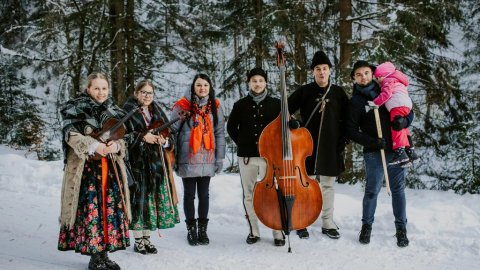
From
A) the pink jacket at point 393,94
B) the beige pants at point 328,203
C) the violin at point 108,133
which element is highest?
the pink jacket at point 393,94

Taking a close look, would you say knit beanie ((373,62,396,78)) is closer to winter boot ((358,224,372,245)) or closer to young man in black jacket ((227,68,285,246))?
Result: young man in black jacket ((227,68,285,246))

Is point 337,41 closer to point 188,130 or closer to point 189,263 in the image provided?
point 188,130

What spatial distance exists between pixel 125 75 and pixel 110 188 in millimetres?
7315

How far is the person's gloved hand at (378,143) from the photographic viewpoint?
4.19 meters

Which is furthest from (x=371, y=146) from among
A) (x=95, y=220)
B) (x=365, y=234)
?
(x=95, y=220)

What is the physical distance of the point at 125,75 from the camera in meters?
10.4

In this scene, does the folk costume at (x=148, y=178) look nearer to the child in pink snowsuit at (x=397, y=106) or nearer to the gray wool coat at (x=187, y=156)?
the gray wool coat at (x=187, y=156)

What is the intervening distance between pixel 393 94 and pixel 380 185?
92 centimetres

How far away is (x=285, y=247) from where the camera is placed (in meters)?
4.31

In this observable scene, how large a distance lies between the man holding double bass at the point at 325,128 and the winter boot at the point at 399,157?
0.59 m

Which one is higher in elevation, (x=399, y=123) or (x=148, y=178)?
(x=399, y=123)

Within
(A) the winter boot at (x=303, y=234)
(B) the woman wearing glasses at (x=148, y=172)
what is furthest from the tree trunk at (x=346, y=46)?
(B) the woman wearing glasses at (x=148, y=172)

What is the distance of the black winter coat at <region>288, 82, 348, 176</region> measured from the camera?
4555mm

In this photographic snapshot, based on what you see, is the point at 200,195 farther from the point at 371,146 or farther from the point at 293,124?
the point at 371,146
